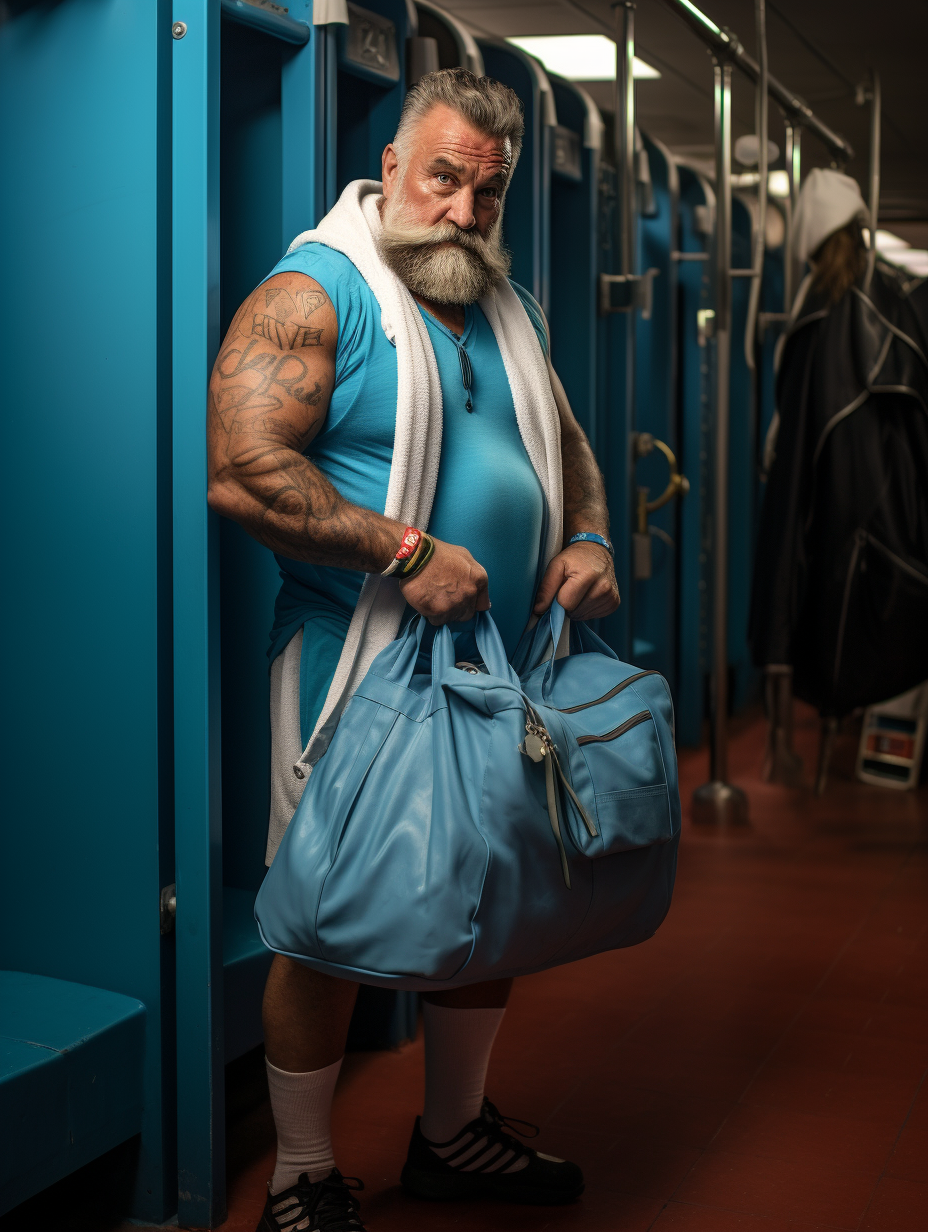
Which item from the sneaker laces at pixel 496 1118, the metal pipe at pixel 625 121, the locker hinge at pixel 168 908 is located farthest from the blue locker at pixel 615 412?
the locker hinge at pixel 168 908

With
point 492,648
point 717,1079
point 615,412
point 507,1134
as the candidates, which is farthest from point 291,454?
point 615,412

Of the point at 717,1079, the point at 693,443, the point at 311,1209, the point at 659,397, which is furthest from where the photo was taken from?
the point at 693,443

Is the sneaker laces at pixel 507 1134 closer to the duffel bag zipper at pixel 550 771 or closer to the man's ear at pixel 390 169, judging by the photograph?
the duffel bag zipper at pixel 550 771

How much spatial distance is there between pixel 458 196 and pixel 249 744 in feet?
3.27

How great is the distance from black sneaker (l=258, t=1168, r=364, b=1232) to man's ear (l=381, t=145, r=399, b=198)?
144cm

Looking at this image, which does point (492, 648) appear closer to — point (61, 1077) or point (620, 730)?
point (620, 730)

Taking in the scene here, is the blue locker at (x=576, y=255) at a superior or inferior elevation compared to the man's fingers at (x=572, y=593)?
superior

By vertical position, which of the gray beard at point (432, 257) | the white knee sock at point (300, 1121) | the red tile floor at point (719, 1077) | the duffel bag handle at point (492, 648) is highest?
the gray beard at point (432, 257)

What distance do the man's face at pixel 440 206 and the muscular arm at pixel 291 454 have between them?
17 cm

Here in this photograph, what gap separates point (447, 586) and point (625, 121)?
2.02m

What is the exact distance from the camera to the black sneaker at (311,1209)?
5.94 feet

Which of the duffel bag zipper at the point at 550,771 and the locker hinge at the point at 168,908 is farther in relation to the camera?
the locker hinge at the point at 168,908

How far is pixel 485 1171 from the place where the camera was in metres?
2.03

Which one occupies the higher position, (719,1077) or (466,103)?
(466,103)
